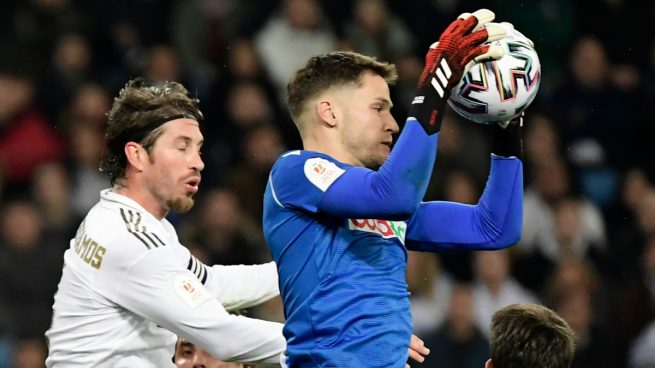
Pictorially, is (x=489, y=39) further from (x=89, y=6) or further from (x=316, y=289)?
(x=89, y=6)

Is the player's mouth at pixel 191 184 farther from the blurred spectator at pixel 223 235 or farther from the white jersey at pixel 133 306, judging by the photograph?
the blurred spectator at pixel 223 235

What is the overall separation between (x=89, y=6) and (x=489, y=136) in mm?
2988

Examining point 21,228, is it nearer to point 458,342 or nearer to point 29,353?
point 29,353

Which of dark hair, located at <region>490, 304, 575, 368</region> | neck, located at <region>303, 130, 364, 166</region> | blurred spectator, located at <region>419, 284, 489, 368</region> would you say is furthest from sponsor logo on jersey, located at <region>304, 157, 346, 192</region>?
blurred spectator, located at <region>419, 284, 489, 368</region>

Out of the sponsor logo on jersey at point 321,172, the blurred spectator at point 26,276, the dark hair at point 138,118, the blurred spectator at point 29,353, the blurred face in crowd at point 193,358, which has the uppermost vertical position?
the dark hair at point 138,118

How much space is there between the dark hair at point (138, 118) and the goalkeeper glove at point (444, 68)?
1.02 metres

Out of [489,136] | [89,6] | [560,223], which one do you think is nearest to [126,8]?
[89,6]

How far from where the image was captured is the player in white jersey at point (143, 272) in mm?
3568

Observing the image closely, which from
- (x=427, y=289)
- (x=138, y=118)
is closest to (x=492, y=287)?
(x=427, y=289)

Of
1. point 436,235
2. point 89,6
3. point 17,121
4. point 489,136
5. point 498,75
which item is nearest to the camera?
point 498,75

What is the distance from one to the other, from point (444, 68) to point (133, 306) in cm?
124

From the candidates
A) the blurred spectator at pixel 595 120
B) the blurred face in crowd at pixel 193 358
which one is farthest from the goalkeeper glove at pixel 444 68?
the blurred spectator at pixel 595 120

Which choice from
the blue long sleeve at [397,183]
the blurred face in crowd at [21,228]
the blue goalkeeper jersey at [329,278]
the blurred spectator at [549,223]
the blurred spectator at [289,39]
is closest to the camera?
the blue long sleeve at [397,183]

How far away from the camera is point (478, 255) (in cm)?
743
